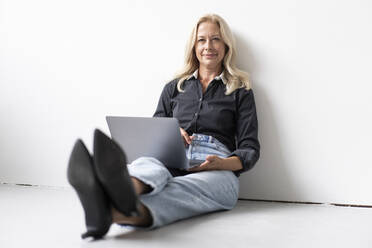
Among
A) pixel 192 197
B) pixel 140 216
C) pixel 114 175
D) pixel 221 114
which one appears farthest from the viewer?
pixel 221 114

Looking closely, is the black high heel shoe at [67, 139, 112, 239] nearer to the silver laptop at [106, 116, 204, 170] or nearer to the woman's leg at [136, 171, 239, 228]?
the woman's leg at [136, 171, 239, 228]

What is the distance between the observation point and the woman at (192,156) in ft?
4.17

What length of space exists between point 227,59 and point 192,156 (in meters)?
0.49

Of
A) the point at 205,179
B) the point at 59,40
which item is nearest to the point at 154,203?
the point at 205,179

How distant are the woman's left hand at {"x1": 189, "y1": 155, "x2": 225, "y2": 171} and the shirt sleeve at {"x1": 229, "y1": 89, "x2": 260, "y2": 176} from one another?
112 millimetres

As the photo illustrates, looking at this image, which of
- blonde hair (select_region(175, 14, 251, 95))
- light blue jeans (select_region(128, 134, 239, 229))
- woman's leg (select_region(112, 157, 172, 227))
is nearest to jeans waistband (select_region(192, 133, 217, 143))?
light blue jeans (select_region(128, 134, 239, 229))

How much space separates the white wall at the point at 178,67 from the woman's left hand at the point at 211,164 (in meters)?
0.42

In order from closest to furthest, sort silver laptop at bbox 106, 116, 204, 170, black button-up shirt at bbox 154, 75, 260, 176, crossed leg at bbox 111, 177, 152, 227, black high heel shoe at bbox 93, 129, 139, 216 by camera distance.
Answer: black high heel shoe at bbox 93, 129, 139, 216
crossed leg at bbox 111, 177, 152, 227
silver laptop at bbox 106, 116, 204, 170
black button-up shirt at bbox 154, 75, 260, 176

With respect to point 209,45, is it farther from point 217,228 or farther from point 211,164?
point 217,228

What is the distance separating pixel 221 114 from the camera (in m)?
2.10

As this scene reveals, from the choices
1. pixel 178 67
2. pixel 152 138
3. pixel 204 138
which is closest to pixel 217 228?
pixel 152 138

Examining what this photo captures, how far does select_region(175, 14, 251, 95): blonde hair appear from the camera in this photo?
2.14 metres

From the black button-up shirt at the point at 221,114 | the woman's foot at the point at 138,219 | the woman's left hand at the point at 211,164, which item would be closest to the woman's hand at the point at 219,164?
the woman's left hand at the point at 211,164

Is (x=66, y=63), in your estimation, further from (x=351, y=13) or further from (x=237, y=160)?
(x=351, y=13)
